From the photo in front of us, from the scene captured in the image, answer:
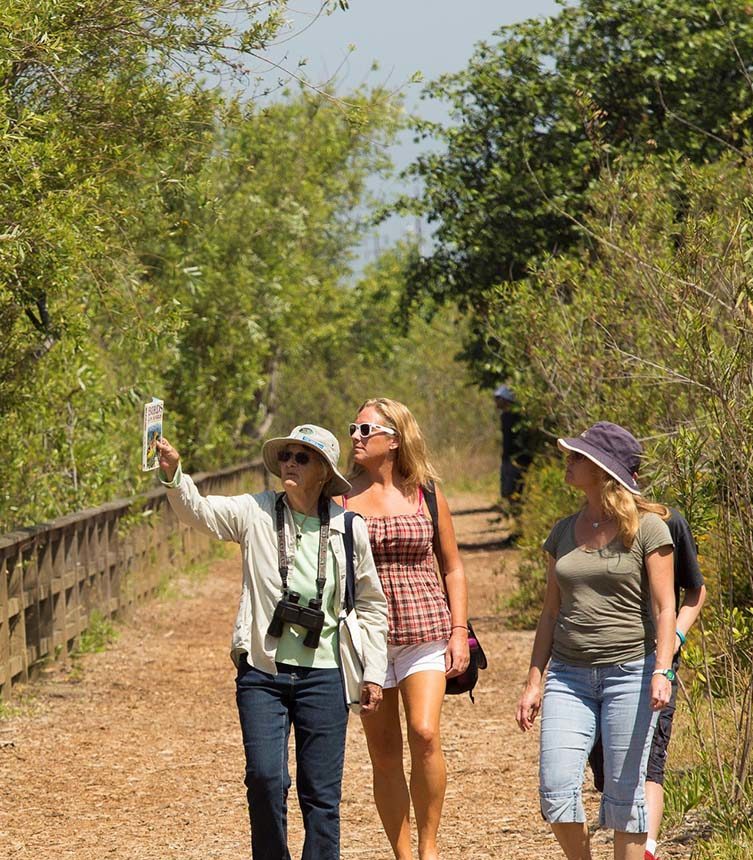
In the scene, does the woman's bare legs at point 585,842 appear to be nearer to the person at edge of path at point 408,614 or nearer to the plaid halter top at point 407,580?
the person at edge of path at point 408,614

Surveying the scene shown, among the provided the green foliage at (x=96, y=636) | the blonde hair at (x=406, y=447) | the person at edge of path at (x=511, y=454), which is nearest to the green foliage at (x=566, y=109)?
the person at edge of path at (x=511, y=454)

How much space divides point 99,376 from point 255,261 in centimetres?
824

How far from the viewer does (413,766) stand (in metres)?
6.13

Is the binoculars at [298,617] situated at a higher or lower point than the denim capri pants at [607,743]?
higher

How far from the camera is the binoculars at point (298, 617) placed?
16.9ft

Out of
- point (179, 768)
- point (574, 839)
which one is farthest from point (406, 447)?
point (179, 768)

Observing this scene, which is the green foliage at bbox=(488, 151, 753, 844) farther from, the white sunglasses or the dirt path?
the white sunglasses

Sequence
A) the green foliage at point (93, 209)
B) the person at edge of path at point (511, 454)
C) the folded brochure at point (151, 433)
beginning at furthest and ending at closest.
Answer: the person at edge of path at point (511, 454)
the green foliage at point (93, 209)
the folded brochure at point (151, 433)

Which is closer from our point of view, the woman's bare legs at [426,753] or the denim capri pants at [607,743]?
the denim capri pants at [607,743]

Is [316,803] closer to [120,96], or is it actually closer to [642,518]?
[642,518]

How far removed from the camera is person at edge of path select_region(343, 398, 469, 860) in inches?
238

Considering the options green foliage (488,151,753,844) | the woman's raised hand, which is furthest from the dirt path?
the woman's raised hand

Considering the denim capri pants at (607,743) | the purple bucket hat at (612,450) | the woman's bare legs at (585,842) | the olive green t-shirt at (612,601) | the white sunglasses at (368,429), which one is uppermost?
the white sunglasses at (368,429)

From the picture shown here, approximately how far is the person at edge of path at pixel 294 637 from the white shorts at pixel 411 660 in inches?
27.5
